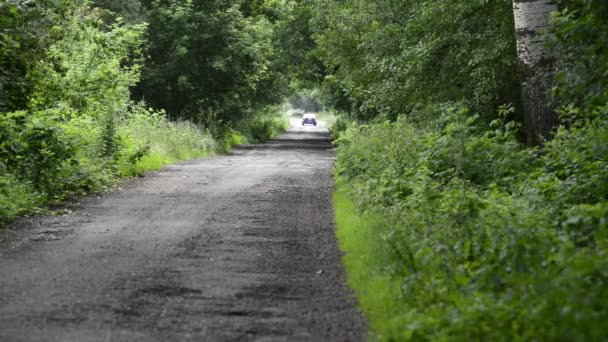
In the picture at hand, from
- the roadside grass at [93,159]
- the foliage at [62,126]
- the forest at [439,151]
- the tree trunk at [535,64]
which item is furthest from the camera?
the foliage at [62,126]

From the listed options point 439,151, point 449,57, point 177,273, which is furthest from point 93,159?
point 177,273

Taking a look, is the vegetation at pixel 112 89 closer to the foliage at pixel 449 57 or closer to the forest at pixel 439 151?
the forest at pixel 439 151

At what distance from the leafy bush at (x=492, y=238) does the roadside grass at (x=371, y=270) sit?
3cm

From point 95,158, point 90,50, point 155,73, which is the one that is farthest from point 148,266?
point 155,73

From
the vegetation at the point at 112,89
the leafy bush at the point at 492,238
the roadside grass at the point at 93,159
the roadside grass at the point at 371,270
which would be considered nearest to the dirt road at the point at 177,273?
the roadside grass at the point at 371,270

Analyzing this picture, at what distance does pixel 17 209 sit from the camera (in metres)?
12.5

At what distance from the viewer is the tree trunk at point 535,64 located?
12633 millimetres

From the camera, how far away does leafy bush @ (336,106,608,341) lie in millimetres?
5266

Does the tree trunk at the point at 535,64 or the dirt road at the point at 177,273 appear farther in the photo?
the tree trunk at the point at 535,64

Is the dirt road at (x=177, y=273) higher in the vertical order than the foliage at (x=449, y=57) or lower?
lower

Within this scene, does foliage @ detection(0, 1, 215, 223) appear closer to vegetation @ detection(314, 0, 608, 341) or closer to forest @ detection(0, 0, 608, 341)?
forest @ detection(0, 0, 608, 341)

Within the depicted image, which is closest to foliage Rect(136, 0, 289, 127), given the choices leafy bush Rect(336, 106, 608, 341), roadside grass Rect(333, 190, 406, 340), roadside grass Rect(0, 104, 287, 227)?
roadside grass Rect(0, 104, 287, 227)

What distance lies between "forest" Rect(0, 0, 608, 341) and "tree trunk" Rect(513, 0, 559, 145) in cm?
3

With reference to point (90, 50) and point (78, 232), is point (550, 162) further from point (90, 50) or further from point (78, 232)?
point (90, 50)
